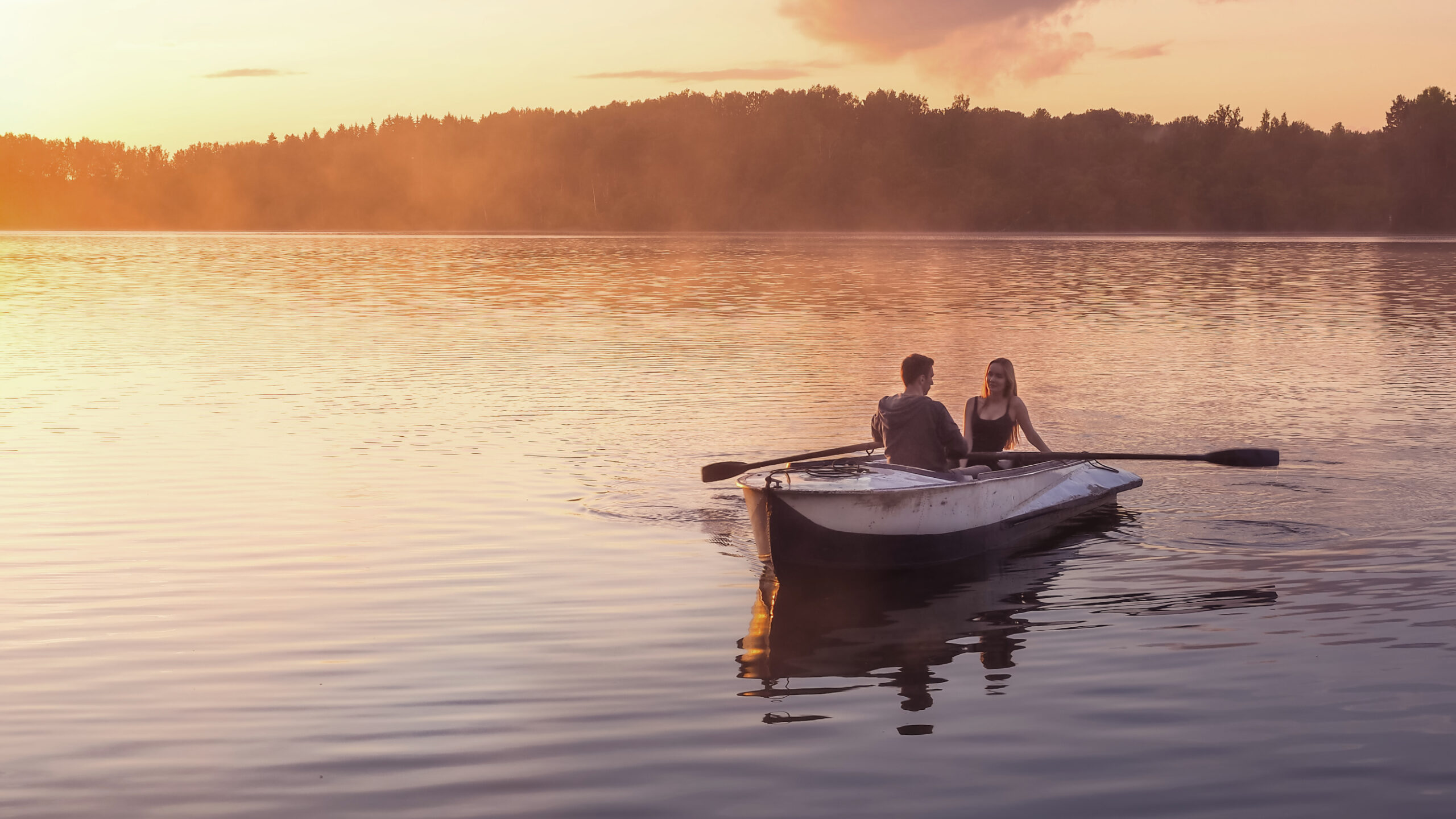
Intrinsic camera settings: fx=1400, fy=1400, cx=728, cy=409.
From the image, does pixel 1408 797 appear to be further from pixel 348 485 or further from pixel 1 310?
pixel 1 310

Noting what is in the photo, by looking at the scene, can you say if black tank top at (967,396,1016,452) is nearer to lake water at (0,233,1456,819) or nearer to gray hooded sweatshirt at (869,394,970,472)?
lake water at (0,233,1456,819)

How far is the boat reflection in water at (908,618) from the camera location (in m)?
9.17

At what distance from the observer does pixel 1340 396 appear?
78.9ft

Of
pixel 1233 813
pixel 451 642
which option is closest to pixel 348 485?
pixel 451 642

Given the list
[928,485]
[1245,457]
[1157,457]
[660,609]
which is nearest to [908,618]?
[928,485]

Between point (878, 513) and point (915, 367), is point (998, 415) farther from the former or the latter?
point (878, 513)

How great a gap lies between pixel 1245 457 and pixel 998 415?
2640 millimetres

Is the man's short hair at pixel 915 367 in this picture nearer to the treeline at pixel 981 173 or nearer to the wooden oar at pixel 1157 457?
the wooden oar at pixel 1157 457

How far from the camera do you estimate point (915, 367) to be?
12164 millimetres

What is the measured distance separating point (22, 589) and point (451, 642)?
3891 mm

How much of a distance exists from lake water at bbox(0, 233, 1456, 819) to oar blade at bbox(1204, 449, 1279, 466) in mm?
595

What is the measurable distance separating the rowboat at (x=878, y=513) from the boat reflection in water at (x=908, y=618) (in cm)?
21

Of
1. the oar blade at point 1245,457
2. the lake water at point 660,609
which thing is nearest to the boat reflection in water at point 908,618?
the lake water at point 660,609

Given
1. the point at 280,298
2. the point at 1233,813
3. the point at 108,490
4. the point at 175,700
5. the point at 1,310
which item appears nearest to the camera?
the point at 1233,813
